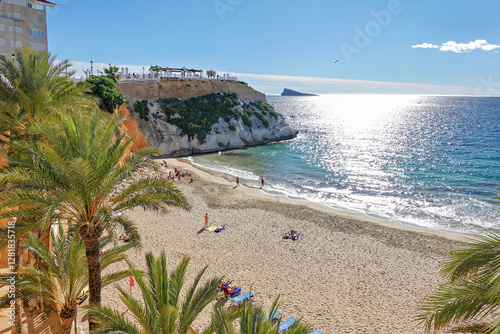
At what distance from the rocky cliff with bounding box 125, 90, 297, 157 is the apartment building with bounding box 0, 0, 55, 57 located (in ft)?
38.6

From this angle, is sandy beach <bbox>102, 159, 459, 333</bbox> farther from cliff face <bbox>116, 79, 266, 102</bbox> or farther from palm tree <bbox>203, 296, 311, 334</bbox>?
cliff face <bbox>116, 79, 266, 102</bbox>

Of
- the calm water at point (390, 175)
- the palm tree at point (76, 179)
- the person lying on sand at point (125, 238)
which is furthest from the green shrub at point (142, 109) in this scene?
the palm tree at point (76, 179)

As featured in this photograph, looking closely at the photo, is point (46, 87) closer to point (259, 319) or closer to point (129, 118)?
point (259, 319)

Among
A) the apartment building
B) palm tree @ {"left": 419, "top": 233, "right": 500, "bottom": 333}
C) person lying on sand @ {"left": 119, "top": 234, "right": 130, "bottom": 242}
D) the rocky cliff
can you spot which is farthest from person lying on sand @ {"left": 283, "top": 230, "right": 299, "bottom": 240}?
the apartment building

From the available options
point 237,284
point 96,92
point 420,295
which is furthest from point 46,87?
point 96,92

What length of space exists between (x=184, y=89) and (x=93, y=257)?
48.4 metres

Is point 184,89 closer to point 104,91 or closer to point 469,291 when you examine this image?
point 104,91

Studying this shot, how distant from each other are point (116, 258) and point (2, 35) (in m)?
36.4

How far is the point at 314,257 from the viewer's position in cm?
1834

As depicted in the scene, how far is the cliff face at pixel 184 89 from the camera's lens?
149 feet

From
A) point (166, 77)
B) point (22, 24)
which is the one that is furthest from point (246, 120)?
point (22, 24)

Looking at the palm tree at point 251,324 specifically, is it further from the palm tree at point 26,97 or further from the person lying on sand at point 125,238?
the person lying on sand at point 125,238

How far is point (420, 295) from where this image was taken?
14781 mm

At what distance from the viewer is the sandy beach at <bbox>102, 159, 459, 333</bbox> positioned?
44.8 feet
